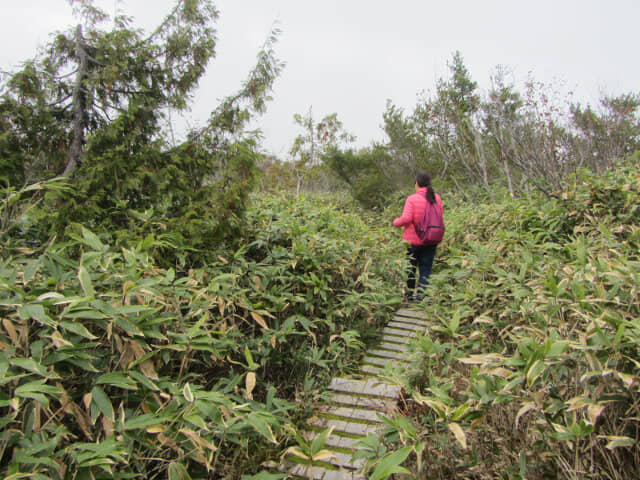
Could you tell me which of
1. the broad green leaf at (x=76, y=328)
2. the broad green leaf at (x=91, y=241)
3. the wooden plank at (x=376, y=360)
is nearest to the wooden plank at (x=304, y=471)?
the wooden plank at (x=376, y=360)

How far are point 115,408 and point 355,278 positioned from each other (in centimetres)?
250

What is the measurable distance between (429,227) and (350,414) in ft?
8.60

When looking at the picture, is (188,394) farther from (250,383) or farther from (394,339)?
(394,339)

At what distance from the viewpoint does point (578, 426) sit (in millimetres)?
1355

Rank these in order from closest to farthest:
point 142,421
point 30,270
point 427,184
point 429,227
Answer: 1. point 142,421
2. point 30,270
3. point 429,227
4. point 427,184

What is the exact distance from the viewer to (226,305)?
2459 millimetres

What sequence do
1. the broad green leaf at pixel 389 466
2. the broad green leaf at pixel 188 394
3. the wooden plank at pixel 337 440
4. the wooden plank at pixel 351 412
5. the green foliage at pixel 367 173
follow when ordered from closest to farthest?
the broad green leaf at pixel 389 466 → the broad green leaf at pixel 188 394 → the wooden plank at pixel 337 440 → the wooden plank at pixel 351 412 → the green foliage at pixel 367 173

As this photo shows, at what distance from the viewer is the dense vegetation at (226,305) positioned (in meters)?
1.51

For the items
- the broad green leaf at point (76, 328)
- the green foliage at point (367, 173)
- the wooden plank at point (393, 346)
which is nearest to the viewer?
the broad green leaf at point (76, 328)

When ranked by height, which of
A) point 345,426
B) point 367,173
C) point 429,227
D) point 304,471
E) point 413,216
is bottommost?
point 304,471

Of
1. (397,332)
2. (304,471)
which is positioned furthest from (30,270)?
(397,332)

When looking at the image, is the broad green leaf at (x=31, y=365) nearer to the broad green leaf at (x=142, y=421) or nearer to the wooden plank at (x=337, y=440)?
the broad green leaf at (x=142, y=421)

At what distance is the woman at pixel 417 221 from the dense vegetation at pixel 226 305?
0.31 meters

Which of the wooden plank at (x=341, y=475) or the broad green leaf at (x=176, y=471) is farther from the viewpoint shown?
the wooden plank at (x=341, y=475)
